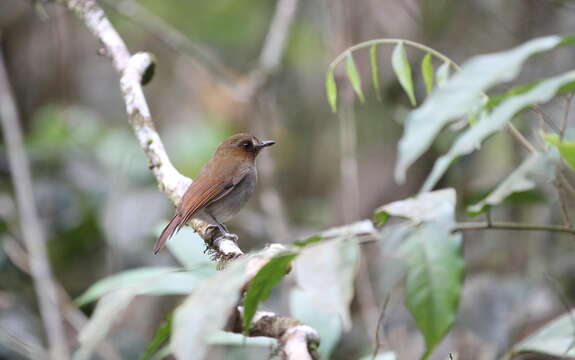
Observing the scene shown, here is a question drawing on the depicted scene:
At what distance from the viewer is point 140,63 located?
9.86 ft

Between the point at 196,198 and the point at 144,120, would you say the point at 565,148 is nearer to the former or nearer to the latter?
the point at 144,120

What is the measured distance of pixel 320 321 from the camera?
2.77 meters

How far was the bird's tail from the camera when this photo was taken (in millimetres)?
3223

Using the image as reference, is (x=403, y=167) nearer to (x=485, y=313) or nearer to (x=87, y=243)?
(x=485, y=313)

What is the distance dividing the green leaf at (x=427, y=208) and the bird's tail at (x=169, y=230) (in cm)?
197

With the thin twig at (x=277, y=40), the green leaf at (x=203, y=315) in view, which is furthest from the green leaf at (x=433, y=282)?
the thin twig at (x=277, y=40)

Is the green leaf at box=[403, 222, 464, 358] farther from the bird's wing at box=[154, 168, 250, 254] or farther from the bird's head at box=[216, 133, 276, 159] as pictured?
the bird's head at box=[216, 133, 276, 159]

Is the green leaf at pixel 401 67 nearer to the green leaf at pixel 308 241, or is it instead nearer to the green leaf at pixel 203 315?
the green leaf at pixel 308 241

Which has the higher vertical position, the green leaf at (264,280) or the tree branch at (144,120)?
the tree branch at (144,120)

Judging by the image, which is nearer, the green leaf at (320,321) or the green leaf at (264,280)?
the green leaf at (264,280)

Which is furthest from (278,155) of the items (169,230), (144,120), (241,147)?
(144,120)

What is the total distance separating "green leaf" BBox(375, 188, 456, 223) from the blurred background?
228cm

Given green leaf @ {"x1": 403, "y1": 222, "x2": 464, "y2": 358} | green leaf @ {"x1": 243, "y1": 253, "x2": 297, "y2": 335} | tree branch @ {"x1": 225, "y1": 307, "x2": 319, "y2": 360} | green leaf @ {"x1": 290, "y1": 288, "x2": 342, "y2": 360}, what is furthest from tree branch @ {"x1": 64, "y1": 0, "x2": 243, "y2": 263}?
green leaf @ {"x1": 403, "y1": 222, "x2": 464, "y2": 358}

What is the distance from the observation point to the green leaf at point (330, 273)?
41.6 inches
